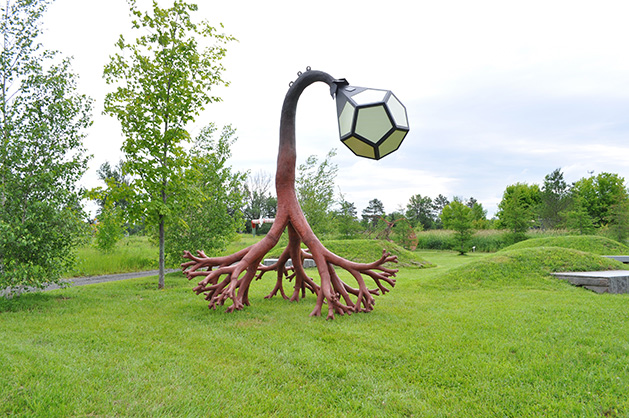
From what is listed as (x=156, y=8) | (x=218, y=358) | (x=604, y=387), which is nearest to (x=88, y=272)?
(x=156, y=8)

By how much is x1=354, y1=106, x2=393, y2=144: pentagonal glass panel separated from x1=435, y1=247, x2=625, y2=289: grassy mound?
5514 millimetres

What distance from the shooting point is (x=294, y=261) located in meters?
6.73

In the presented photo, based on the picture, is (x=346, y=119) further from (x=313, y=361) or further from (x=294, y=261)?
(x=294, y=261)

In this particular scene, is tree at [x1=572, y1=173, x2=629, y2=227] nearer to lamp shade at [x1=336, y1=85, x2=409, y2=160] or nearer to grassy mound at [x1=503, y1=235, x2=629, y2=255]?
grassy mound at [x1=503, y1=235, x2=629, y2=255]

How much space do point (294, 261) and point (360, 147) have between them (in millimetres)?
2995

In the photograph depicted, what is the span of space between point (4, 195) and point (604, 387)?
27.4ft

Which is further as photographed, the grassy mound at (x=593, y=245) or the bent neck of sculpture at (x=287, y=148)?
the grassy mound at (x=593, y=245)

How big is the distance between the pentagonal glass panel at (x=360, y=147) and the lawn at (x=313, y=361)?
223cm

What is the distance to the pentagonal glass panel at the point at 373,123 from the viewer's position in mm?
4164

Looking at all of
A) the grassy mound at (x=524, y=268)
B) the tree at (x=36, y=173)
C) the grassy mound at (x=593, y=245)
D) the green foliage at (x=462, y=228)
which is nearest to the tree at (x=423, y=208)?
the green foliage at (x=462, y=228)

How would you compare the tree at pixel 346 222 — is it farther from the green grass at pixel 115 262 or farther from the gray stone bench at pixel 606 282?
the gray stone bench at pixel 606 282

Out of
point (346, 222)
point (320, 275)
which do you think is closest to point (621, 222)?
point (346, 222)

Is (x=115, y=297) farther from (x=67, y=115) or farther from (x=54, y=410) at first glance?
(x=54, y=410)

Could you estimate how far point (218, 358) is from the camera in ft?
12.0
